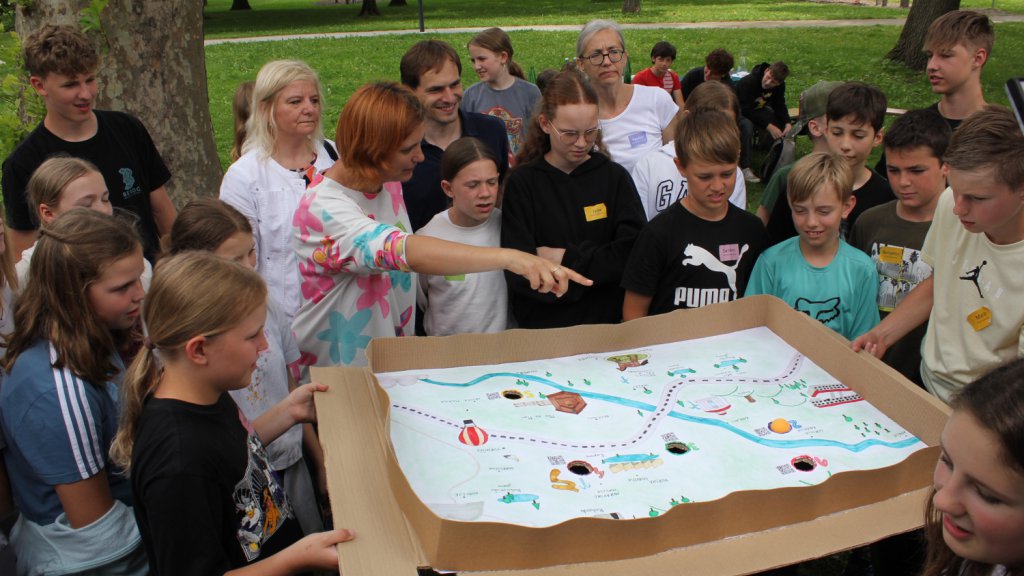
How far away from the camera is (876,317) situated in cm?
296

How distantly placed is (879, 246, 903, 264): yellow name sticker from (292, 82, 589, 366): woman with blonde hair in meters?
1.41

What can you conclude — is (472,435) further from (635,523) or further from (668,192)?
(668,192)

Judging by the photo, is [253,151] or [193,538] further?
[253,151]

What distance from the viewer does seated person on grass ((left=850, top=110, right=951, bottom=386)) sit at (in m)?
3.04

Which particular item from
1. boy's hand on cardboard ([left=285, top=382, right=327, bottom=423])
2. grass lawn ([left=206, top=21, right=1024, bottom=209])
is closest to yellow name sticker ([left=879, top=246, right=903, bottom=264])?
boy's hand on cardboard ([left=285, top=382, right=327, bottom=423])

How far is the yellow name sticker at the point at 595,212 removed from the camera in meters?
3.17

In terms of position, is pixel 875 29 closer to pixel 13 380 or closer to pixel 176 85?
pixel 176 85

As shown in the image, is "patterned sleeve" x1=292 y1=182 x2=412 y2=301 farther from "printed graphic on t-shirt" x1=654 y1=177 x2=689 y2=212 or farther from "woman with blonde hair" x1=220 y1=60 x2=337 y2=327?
"printed graphic on t-shirt" x1=654 y1=177 x2=689 y2=212

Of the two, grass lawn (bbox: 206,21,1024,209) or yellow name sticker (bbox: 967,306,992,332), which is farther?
grass lawn (bbox: 206,21,1024,209)

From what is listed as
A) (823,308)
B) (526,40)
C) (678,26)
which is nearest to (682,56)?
(526,40)

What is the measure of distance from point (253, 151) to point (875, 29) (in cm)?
1864

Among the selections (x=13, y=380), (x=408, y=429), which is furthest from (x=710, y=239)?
(x=13, y=380)

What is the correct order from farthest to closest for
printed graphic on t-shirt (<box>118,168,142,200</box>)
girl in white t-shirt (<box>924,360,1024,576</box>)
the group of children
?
printed graphic on t-shirt (<box>118,168,142,200</box>), the group of children, girl in white t-shirt (<box>924,360,1024,576</box>)

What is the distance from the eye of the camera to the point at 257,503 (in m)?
1.91
